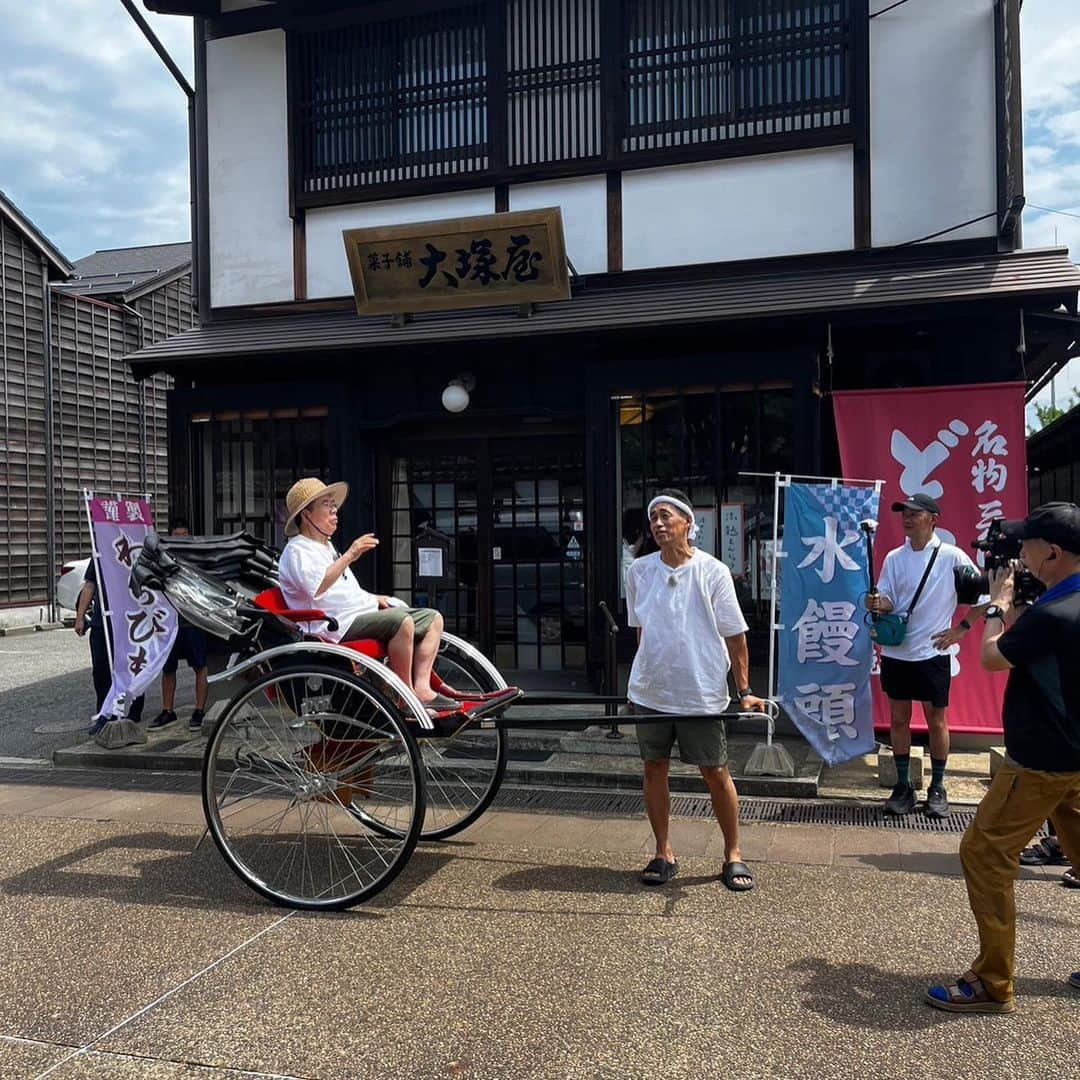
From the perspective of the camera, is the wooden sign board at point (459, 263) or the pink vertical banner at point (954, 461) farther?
the wooden sign board at point (459, 263)

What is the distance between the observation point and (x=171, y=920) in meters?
4.48

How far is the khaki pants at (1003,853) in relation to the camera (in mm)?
3467

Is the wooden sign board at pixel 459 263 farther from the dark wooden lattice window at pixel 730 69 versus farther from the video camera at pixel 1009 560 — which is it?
the video camera at pixel 1009 560

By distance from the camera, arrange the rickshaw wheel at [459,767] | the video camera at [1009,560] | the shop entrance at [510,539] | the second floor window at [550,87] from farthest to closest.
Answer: the shop entrance at [510,539]
the second floor window at [550,87]
the rickshaw wheel at [459,767]
the video camera at [1009,560]

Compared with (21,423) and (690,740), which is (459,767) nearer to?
(690,740)

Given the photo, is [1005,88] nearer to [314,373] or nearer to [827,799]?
[827,799]

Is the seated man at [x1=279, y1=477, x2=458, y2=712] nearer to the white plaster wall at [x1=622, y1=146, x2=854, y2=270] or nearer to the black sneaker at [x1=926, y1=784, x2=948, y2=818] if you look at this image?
the black sneaker at [x1=926, y1=784, x2=948, y2=818]

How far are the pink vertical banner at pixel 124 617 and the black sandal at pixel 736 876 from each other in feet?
17.2

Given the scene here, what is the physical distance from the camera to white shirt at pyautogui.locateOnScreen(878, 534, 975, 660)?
597 cm

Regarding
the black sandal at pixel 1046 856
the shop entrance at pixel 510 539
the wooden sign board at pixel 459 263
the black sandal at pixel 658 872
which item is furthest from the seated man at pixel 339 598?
the shop entrance at pixel 510 539

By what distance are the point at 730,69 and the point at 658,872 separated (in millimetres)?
6661

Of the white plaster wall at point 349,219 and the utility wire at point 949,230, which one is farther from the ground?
the white plaster wall at point 349,219

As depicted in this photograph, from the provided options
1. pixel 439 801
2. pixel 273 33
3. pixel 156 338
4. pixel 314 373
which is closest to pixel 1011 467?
pixel 439 801

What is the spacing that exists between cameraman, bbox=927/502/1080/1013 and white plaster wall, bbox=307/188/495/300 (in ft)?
21.7
